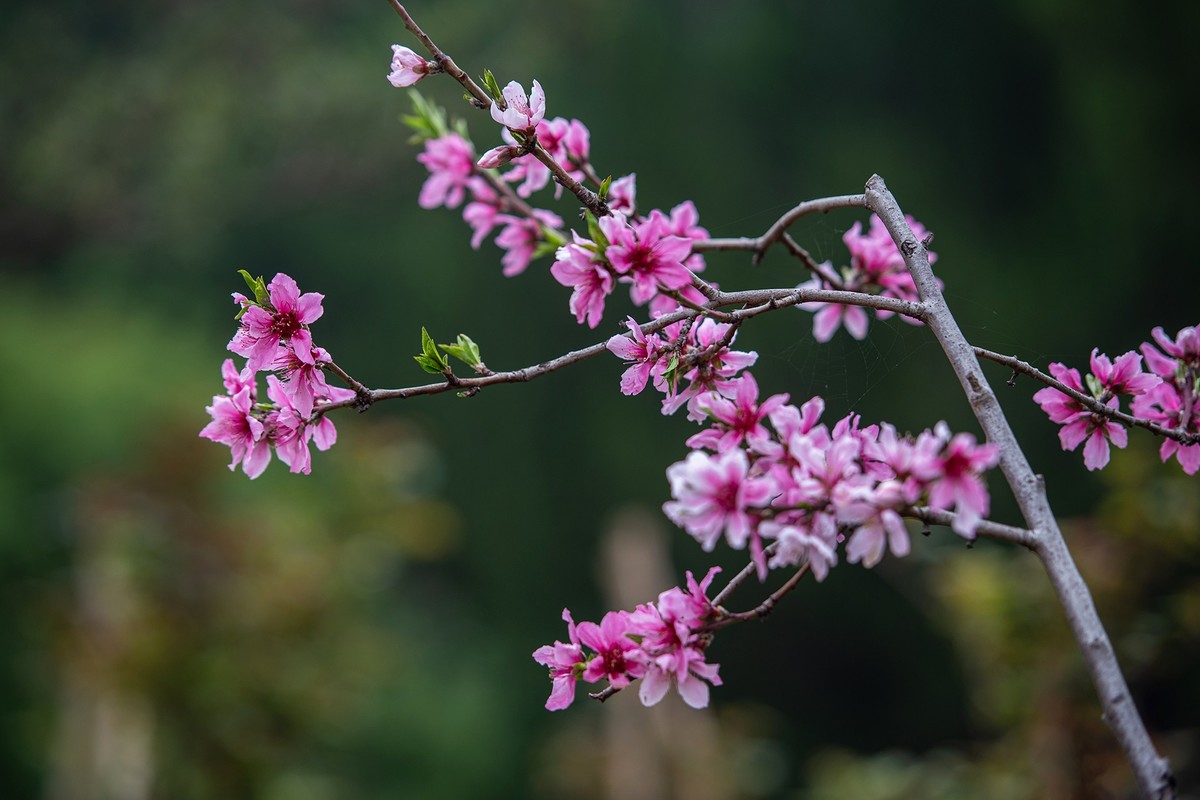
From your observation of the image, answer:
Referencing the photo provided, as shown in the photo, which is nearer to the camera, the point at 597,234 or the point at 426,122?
the point at 597,234

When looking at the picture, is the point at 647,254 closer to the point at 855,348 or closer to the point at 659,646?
the point at 659,646

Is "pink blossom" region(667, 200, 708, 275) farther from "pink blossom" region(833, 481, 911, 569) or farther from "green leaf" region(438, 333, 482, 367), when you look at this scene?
"pink blossom" region(833, 481, 911, 569)

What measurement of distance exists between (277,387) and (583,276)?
0.57 feet

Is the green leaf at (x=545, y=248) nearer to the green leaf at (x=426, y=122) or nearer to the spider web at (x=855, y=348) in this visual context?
the green leaf at (x=426, y=122)

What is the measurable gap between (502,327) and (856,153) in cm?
147

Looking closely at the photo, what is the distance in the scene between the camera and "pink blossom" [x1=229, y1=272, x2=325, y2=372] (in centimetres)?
52

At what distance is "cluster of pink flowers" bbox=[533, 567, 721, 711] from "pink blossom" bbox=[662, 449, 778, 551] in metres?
0.07

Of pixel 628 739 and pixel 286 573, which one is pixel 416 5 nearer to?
pixel 286 573

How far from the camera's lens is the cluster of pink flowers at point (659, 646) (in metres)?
0.49

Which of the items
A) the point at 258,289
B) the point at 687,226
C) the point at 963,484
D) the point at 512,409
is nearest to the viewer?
the point at 963,484

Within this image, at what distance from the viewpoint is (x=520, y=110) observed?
57cm

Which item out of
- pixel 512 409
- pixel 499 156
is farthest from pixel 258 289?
pixel 512 409

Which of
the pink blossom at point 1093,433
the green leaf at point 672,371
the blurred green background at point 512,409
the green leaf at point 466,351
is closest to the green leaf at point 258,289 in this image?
the green leaf at point 466,351

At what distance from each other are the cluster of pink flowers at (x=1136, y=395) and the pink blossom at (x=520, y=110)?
32 centimetres
